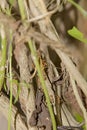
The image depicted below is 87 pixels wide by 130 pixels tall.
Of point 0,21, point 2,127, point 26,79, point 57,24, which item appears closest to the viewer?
point 0,21

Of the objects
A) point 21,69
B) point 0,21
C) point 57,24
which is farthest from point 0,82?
point 57,24

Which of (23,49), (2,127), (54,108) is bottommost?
(2,127)

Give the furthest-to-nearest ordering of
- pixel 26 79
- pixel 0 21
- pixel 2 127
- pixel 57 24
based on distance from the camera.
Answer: pixel 2 127
pixel 57 24
pixel 26 79
pixel 0 21

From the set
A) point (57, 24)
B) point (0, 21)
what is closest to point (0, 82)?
point (0, 21)

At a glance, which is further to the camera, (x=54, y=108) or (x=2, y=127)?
(x=2, y=127)

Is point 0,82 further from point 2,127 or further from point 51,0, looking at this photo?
point 2,127

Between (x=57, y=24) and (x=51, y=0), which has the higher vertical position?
(x=51, y=0)

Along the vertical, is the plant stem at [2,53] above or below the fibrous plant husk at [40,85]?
above

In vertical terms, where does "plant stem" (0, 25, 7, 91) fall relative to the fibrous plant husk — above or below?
above

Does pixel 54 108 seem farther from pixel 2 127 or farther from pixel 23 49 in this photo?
pixel 2 127
